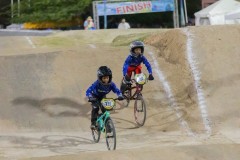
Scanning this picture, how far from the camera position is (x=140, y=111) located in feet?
43.0

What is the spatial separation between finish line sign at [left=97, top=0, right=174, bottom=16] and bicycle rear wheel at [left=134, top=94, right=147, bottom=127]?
1924cm

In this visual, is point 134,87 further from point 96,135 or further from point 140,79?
point 96,135

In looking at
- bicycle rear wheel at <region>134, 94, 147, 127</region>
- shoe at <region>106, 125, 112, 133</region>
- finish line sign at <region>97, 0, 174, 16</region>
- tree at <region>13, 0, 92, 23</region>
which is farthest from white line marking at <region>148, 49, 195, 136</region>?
tree at <region>13, 0, 92, 23</region>

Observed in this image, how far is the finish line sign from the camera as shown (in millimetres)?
32156

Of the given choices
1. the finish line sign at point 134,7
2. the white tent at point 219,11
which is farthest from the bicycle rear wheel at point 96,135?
the finish line sign at point 134,7

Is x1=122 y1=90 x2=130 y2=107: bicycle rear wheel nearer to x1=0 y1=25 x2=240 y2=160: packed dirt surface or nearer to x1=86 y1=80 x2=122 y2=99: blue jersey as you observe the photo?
x1=0 y1=25 x2=240 y2=160: packed dirt surface

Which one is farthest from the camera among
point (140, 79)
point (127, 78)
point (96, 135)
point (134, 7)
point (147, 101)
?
point (134, 7)

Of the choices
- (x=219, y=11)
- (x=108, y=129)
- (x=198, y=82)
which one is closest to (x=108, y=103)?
(x=108, y=129)

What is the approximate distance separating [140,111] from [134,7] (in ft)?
69.5

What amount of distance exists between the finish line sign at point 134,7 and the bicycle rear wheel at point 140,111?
1924 centimetres

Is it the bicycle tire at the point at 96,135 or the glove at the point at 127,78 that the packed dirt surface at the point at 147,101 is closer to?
the bicycle tire at the point at 96,135

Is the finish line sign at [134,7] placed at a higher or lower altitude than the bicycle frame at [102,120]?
higher

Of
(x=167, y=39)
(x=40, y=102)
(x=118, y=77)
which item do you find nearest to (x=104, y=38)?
(x=167, y=39)

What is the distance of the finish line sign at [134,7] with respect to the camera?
105 feet
